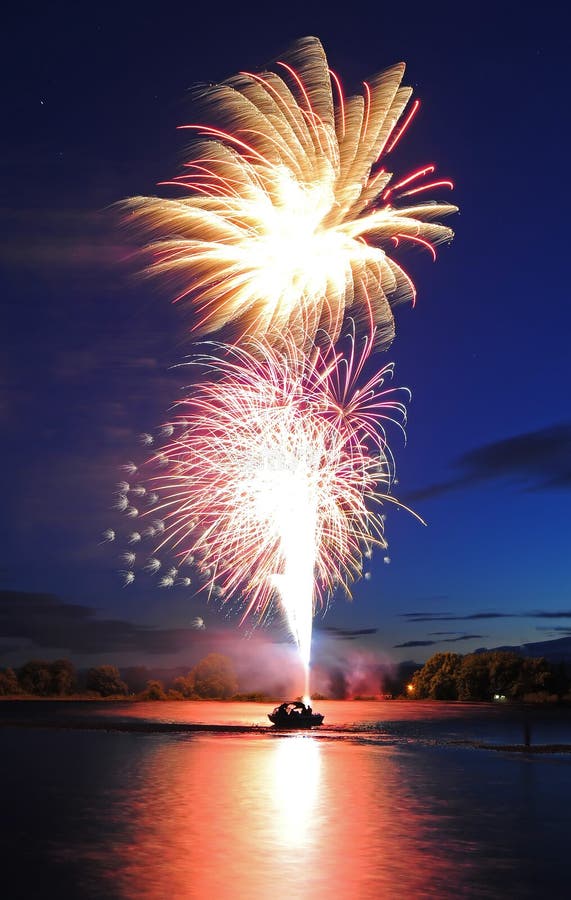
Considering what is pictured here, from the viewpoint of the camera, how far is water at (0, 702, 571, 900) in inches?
863

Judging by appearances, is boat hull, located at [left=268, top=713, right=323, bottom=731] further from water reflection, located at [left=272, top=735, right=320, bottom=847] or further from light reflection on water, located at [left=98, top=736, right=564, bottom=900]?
light reflection on water, located at [left=98, top=736, right=564, bottom=900]

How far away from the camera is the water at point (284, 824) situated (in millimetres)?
21922

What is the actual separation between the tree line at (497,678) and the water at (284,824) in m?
114

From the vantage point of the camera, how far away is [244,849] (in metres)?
25.7

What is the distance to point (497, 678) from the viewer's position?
170m

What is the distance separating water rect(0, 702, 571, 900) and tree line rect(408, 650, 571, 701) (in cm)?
11399

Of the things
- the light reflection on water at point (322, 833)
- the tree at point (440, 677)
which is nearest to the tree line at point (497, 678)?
the tree at point (440, 677)

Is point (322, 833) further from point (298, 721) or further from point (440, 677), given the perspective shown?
point (440, 677)

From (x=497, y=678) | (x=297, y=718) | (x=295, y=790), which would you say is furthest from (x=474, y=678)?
(x=295, y=790)

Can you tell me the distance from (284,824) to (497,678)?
14761 centimetres

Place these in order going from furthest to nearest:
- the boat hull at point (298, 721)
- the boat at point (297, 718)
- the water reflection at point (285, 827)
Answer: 1. the boat at point (297, 718)
2. the boat hull at point (298, 721)
3. the water reflection at point (285, 827)

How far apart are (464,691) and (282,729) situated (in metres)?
101

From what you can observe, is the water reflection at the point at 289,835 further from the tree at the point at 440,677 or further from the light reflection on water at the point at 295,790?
the tree at the point at 440,677

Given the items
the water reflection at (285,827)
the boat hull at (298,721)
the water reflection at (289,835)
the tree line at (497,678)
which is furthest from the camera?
the tree line at (497,678)
